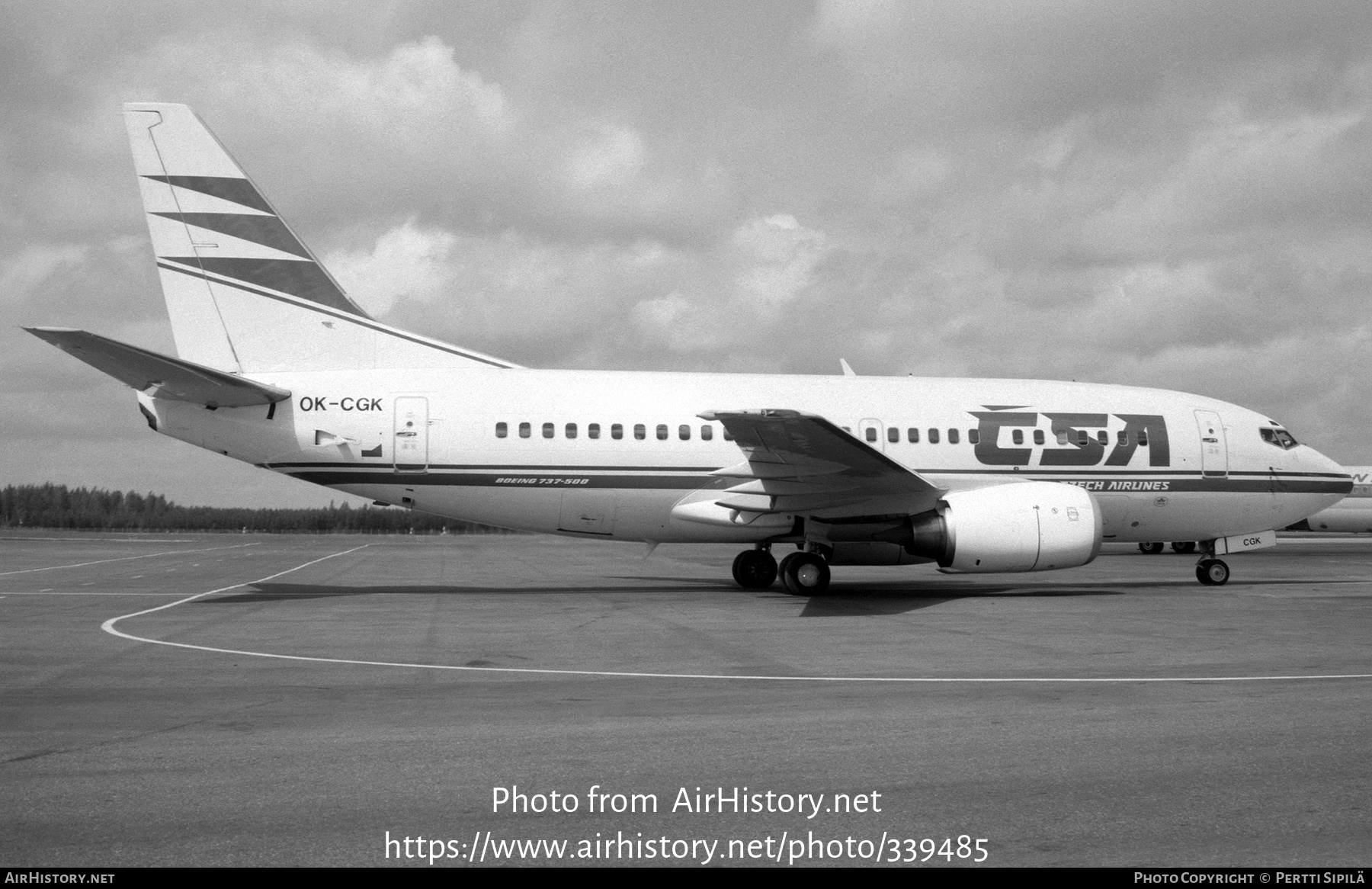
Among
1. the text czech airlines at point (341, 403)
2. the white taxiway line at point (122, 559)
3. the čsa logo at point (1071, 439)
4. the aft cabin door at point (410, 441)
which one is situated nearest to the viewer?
the text czech airlines at point (341, 403)

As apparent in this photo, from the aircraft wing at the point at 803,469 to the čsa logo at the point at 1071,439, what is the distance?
11.0ft

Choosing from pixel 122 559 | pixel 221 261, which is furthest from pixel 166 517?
pixel 221 261

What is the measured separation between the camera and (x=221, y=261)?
789 inches

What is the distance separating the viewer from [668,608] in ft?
56.7

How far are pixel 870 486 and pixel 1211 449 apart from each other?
855 centimetres

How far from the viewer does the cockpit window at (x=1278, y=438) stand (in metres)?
23.2

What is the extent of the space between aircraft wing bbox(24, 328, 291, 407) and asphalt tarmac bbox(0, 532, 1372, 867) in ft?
13.0

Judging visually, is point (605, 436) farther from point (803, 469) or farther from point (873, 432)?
point (873, 432)

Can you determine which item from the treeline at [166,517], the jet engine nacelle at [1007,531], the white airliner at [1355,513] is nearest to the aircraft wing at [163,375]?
the jet engine nacelle at [1007,531]

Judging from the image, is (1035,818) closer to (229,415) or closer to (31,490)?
(229,415)

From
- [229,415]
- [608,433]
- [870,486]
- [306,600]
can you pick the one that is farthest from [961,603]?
[229,415]

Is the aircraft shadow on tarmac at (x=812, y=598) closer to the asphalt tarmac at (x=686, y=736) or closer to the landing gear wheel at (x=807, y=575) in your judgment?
the landing gear wheel at (x=807, y=575)

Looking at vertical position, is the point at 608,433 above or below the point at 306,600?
above

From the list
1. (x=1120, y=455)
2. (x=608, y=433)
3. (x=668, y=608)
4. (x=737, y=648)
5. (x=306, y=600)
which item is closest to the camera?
(x=737, y=648)
